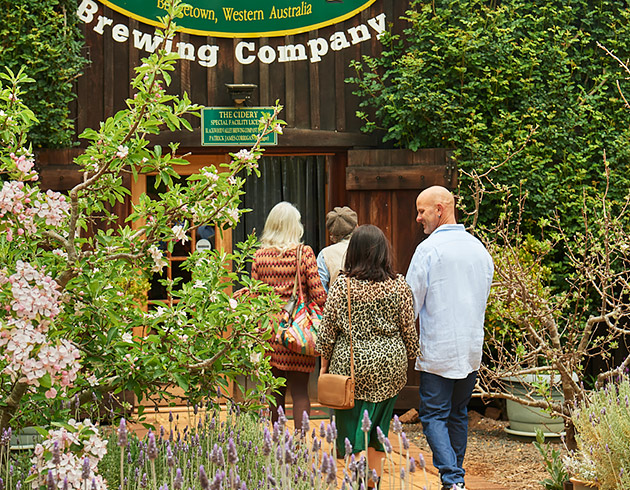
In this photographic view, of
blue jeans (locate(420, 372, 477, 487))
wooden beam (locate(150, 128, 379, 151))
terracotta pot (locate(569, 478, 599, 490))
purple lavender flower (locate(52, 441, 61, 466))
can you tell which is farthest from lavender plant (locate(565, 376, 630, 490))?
wooden beam (locate(150, 128, 379, 151))

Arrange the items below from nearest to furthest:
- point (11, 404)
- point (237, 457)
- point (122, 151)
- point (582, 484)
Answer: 1. point (237, 457)
2. point (122, 151)
3. point (11, 404)
4. point (582, 484)

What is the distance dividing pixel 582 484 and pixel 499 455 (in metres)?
2.07

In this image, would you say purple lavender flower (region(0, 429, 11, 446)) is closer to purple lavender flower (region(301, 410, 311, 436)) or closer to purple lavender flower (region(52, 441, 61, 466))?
purple lavender flower (region(52, 441, 61, 466))

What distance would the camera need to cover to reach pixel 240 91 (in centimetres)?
741

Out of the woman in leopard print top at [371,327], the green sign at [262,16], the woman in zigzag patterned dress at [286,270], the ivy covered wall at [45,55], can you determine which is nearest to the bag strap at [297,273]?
the woman in zigzag patterned dress at [286,270]

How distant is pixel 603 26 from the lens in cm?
782

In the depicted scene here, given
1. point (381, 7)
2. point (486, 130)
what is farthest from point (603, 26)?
point (381, 7)

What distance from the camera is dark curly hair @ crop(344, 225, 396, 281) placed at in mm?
4316

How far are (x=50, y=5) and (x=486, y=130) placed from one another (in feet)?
13.2

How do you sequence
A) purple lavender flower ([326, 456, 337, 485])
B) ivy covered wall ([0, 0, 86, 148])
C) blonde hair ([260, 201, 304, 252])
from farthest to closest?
1. ivy covered wall ([0, 0, 86, 148])
2. blonde hair ([260, 201, 304, 252])
3. purple lavender flower ([326, 456, 337, 485])

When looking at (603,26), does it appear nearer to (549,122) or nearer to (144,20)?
(549,122)

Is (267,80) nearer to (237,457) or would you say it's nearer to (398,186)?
(398,186)

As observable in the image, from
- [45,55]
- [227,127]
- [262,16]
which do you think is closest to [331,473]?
[227,127]

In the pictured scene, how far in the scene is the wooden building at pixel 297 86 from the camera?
726cm
